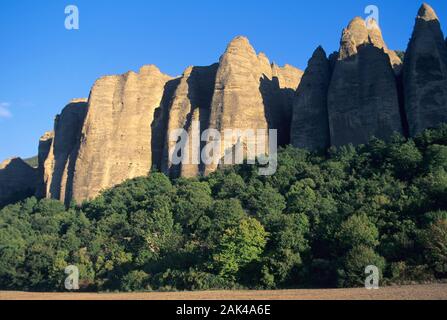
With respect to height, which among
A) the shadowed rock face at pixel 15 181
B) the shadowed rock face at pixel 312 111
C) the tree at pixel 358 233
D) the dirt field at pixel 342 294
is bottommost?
the dirt field at pixel 342 294

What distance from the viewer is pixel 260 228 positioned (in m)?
32.2

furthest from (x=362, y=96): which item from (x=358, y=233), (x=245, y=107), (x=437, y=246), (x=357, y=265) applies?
(x=357, y=265)

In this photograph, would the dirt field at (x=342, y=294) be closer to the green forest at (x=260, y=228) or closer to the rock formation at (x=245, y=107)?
the green forest at (x=260, y=228)

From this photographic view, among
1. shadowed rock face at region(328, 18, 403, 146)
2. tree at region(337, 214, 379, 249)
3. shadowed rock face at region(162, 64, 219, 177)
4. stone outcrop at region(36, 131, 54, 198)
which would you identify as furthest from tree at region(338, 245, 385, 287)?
stone outcrop at region(36, 131, 54, 198)

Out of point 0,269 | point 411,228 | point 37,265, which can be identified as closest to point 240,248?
point 411,228

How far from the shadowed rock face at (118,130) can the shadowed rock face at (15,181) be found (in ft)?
42.3

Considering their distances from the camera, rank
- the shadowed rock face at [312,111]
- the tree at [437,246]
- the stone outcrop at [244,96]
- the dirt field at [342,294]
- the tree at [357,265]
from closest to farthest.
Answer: the dirt field at [342,294]
the tree at [437,246]
the tree at [357,265]
the shadowed rock face at [312,111]
the stone outcrop at [244,96]

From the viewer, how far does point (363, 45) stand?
1811 inches

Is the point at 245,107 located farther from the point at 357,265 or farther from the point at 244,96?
the point at 357,265

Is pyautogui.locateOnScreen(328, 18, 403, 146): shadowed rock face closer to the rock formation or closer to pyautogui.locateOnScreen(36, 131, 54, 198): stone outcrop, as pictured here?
the rock formation

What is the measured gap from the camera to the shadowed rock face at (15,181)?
6184 centimetres

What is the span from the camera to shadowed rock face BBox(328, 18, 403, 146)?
42.3 meters

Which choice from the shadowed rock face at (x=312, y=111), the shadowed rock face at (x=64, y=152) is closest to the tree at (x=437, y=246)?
the shadowed rock face at (x=312, y=111)

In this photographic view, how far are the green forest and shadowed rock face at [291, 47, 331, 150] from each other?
55.0 inches
